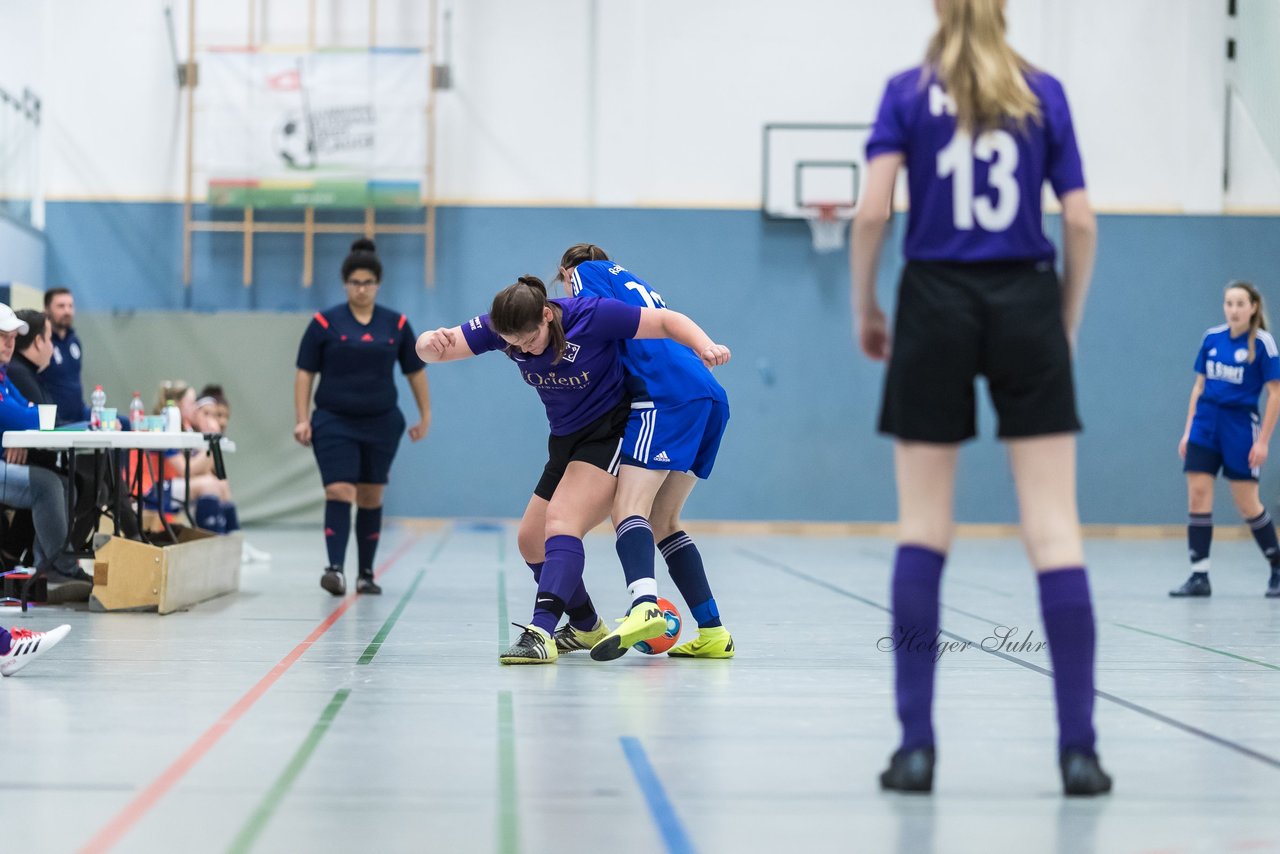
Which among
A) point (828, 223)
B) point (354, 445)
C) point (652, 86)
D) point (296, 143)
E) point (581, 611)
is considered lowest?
point (581, 611)

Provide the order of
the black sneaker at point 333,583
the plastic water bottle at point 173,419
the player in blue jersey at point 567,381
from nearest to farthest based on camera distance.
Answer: the player in blue jersey at point 567,381 < the plastic water bottle at point 173,419 < the black sneaker at point 333,583

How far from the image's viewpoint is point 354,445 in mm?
6945

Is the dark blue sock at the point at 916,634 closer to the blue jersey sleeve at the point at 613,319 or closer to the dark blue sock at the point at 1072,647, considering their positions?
the dark blue sock at the point at 1072,647

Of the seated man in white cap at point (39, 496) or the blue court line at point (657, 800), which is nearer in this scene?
the blue court line at point (657, 800)

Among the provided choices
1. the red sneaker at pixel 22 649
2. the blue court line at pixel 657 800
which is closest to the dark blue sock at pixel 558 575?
the blue court line at pixel 657 800

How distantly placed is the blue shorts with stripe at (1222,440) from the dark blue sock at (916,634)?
549cm

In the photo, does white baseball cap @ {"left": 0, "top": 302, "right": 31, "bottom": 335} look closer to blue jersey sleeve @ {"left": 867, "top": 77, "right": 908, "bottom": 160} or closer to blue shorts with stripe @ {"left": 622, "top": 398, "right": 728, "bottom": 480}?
blue shorts with stripe @ {"left": 622, "top": 398, "right": 728, "bottom": 480}

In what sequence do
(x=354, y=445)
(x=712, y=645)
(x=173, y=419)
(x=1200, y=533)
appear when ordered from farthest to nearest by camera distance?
(x=1200, y=533) < (x=354, y=445) < (x=173, y=419) < (x=712, y=645)

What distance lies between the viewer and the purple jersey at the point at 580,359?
4.34m

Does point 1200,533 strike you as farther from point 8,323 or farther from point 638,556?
point 8,323

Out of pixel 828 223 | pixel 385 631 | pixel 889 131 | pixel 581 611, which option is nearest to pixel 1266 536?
pixel 581 611

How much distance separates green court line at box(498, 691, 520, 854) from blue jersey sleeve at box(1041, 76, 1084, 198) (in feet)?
5.37

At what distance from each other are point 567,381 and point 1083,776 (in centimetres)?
225

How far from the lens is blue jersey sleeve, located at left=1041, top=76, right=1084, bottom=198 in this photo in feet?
9.14
